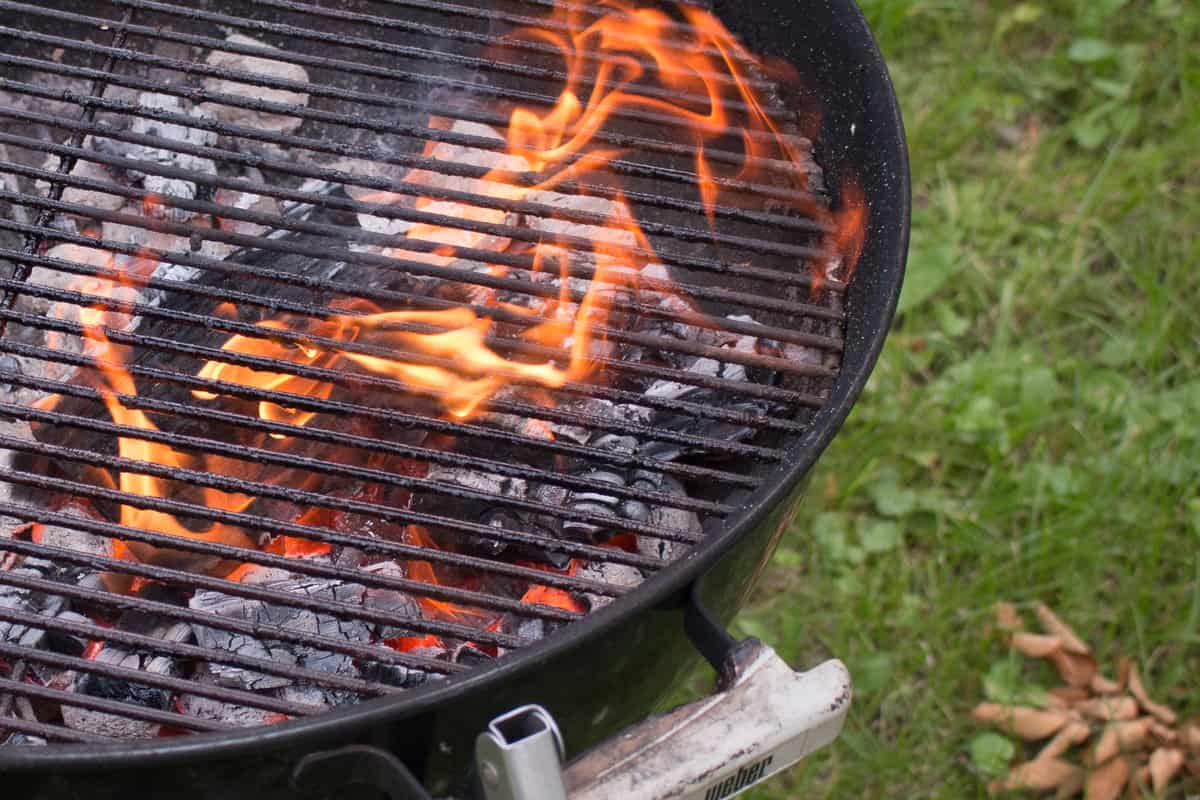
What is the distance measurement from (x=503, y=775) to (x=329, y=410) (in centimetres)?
57

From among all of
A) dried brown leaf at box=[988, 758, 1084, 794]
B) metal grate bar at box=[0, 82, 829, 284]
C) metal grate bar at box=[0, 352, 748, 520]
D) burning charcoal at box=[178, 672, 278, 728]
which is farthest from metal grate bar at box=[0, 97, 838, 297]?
dried brown leaf at box=[988, 758, 1084, 794]

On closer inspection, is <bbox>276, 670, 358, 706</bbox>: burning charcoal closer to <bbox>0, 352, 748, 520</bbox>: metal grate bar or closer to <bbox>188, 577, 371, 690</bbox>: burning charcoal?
<bbox>188, 577, 371, 690</bbox>: burning charcoal

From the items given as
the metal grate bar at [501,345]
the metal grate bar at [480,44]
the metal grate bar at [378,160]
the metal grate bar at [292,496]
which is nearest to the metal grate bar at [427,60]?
the metal grate bar at [480,44]

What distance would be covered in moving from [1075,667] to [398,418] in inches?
59.9

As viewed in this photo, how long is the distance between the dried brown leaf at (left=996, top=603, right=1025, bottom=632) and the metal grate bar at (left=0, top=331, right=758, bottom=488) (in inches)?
44.7

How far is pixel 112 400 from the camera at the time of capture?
158 centimetres

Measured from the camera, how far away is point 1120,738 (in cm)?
232

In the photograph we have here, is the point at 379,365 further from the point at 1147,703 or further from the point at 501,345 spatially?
the point at 1147,703

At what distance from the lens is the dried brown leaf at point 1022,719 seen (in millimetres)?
2350

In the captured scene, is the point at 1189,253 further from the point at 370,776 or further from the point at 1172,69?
the point at 370,776

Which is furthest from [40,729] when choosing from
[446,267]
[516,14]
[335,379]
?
[516,14]

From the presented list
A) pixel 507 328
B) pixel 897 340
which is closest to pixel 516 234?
pixel 507 328

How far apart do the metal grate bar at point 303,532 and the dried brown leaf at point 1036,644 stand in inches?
48.6

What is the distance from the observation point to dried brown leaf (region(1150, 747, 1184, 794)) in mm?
2270
